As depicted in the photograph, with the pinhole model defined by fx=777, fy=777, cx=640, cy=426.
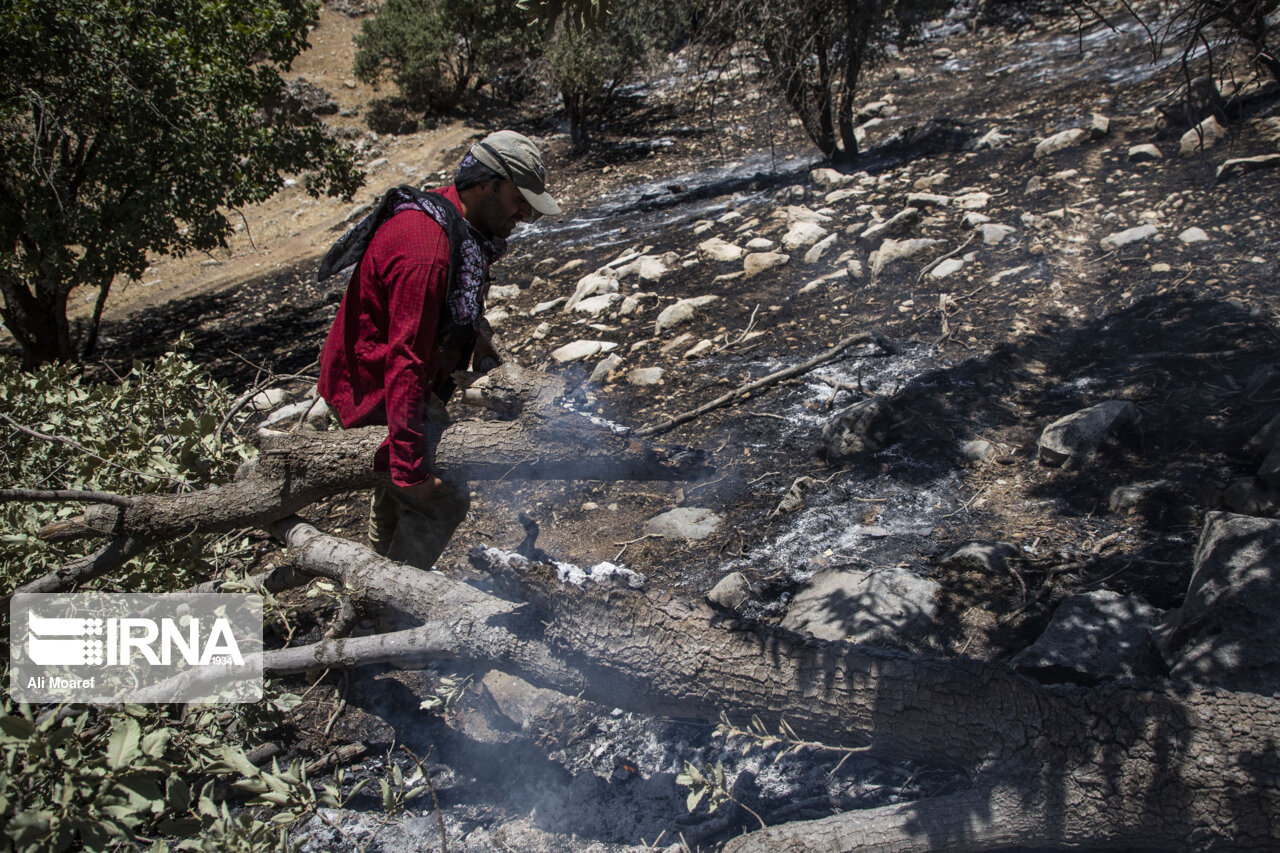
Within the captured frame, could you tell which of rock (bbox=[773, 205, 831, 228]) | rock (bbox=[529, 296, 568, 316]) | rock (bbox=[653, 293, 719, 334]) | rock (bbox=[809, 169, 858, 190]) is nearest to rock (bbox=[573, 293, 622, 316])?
rock (bbox=[529, 296, 568, 316])

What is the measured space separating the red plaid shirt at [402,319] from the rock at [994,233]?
Result: 3768 millimetres

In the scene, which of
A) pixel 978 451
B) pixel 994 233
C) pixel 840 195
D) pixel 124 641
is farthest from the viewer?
pixel 840 195

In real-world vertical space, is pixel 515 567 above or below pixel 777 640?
above

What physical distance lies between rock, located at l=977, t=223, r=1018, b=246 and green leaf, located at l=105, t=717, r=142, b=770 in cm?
488

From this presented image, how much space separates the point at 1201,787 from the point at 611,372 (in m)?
A: 3.52

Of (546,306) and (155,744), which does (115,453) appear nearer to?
(155,744)

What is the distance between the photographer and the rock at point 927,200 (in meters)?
5.50

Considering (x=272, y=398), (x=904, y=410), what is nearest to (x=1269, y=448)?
(x=904, y=410)

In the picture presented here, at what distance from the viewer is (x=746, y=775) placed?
2.11 metres

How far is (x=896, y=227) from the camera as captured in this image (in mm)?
5215

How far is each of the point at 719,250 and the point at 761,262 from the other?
1.54ft

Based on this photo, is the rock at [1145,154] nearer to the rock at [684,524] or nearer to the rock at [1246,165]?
the rock at [1246,165]

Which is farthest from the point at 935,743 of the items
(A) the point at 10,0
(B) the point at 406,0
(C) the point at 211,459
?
(B) the point at 406,0

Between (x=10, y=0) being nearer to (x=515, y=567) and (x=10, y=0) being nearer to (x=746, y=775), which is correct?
(x=515, y=567)
